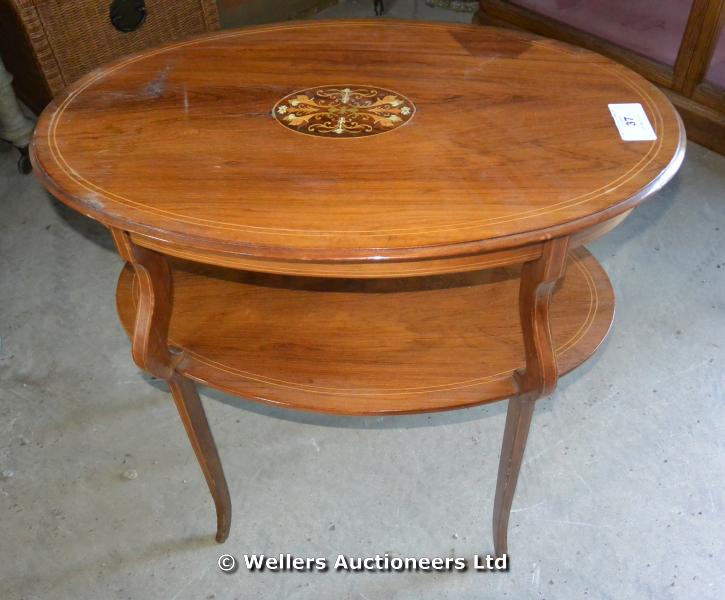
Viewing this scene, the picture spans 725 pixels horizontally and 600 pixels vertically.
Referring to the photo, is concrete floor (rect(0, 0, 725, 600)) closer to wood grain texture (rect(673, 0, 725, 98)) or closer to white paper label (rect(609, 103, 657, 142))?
white paper label (rect(609, 103, 657, 142))

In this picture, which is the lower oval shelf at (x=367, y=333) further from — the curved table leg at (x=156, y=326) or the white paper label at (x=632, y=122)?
the white paper label at (x=632, y=122)

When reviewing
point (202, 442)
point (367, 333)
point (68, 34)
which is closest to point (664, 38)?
point (367, 333)

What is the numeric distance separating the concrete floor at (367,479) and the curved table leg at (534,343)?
36cm

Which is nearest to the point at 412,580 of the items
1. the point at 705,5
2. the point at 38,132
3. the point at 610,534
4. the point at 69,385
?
the point at 610,534

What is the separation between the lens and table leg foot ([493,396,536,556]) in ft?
4.30

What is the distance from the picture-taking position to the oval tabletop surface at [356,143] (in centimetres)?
112

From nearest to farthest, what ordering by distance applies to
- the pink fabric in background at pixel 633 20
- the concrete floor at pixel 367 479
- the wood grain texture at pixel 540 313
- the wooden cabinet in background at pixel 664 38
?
the wood grain texture at pixel 540 313, the concrete floor at pixel 367 479, the wooden cabinet in background at pixel 664 38, the pink fabric in background at pixel 633 20

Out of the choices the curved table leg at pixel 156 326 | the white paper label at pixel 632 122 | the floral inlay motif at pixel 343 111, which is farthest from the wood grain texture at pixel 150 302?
the white paper label at pixel 632 122

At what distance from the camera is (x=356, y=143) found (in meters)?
1.38

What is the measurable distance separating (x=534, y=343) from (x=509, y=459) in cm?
32

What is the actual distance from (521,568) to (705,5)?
217 cm

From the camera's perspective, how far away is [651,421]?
6.10 ft

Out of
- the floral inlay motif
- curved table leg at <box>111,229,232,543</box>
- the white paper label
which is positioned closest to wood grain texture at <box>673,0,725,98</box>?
the white paper label

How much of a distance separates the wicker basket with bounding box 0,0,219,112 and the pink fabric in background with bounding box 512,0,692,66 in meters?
1.61
